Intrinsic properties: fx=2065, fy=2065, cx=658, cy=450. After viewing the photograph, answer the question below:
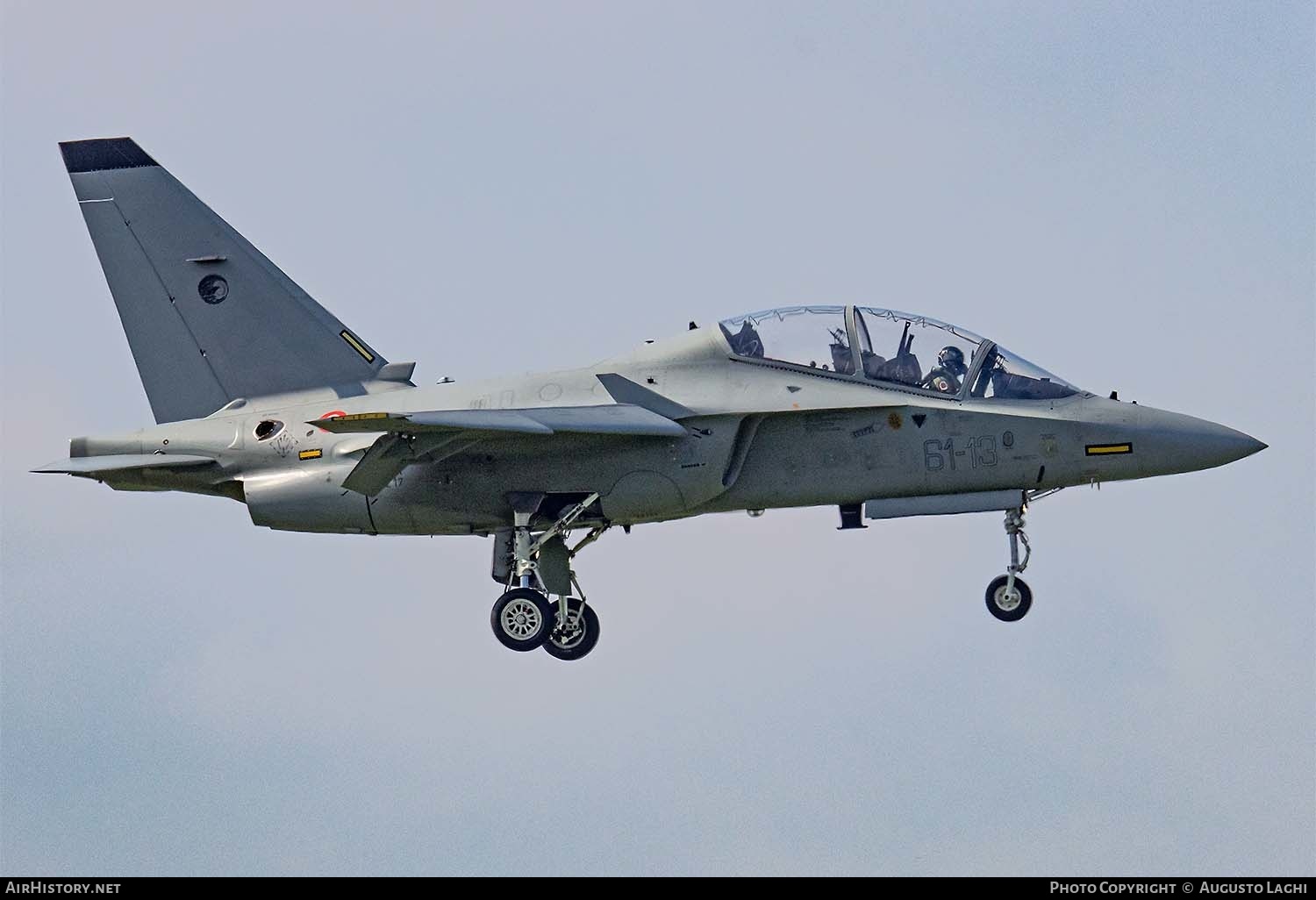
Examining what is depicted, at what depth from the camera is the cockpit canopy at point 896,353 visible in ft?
70.4

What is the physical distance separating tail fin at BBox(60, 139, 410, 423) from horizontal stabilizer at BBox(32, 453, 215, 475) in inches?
40.2

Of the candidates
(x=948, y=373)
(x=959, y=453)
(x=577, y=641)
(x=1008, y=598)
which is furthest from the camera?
(x=577, y=641)

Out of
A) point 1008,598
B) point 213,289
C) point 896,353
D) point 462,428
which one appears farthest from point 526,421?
point 213,289

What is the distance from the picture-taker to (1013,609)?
21328 mm

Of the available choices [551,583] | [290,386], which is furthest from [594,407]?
[290,386]

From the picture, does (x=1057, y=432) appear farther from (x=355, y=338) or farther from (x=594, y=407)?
(x=355, y=338)

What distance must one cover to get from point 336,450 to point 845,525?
5.50 metres

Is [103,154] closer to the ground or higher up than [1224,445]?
higher up

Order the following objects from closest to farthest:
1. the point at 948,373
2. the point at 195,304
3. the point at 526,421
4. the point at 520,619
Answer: the point at 526,421
the point at 948,373
the point at 520,619
the point at 195,304

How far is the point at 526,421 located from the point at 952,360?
455 centimetres

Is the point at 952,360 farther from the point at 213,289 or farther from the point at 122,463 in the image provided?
the point at 122,463

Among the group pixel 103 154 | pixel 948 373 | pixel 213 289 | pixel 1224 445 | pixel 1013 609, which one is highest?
pixel 103 154

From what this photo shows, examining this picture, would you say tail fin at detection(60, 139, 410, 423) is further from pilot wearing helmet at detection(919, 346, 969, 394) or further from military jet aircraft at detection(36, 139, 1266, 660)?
pilot wearing helmet at detection(919, 346, 969, 394)

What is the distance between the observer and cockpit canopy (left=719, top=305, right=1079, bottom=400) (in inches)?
845
